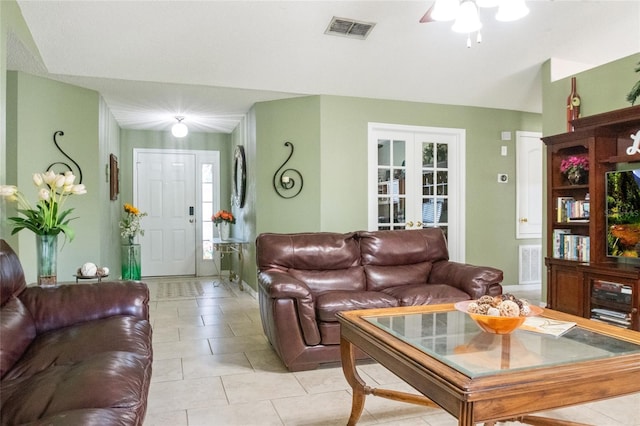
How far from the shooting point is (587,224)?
4.07 meters

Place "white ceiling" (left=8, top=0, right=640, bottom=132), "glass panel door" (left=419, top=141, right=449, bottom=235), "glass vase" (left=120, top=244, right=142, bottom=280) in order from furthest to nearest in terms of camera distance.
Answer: "glass vase" (left=120, top=244, right=142, bottom=280) < "glass panel door" (left=419, top=141, right=449, bottom=235) < "white ceiling" (left=8, top=0, right=640, bottom=132)

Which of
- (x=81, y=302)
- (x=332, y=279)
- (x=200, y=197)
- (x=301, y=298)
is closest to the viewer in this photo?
(x=81, y=302)

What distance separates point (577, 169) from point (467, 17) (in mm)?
2265

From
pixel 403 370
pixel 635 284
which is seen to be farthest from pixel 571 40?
pixel 403 370

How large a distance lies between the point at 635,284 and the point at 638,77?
6.15 feet

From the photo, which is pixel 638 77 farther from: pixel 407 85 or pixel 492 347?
pixel 492 347

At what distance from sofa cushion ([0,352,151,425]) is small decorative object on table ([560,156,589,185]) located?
4.10 m

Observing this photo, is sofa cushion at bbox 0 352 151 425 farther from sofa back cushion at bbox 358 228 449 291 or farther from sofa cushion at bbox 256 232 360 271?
sofa back cushion at bbox 358 228 449 291


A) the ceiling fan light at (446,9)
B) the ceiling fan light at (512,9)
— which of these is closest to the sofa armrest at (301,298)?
the ceiling fan light at (446,9)

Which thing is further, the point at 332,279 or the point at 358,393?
the point at 332,279

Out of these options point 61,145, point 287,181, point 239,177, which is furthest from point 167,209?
point 287,181

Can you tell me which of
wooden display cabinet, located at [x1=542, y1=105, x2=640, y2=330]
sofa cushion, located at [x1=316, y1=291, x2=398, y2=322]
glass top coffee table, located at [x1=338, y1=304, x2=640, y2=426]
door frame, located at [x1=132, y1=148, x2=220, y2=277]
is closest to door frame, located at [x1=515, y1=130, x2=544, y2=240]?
wooden display cabinet, located at [x1=542, y1=105, x2=640, y2=330]

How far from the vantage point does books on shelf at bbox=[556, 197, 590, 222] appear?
409 cm

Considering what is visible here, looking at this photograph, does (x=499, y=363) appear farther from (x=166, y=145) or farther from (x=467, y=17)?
(x=166, y=145)
